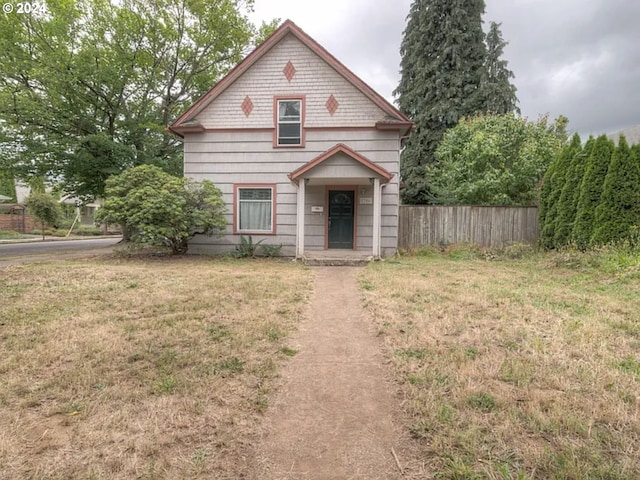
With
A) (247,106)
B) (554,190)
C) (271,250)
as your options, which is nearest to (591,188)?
(554,190)

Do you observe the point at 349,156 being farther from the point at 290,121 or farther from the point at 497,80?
the point at 497,80

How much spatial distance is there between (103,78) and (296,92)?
870cm

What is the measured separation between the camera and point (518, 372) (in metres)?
3.04

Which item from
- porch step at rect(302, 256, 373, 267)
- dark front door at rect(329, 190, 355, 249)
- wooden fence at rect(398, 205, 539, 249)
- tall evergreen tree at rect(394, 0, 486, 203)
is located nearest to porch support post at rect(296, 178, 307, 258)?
porch step at rect(302, 256, 373, 267)

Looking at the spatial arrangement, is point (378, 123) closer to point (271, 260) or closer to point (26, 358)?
point (271, 260)

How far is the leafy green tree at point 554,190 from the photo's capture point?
10.5m

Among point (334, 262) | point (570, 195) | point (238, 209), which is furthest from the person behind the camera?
point (238, 209)

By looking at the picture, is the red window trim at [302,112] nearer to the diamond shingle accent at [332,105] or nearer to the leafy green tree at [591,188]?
the diamond shingle accent at [332,105]

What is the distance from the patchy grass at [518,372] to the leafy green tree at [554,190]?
428 centimetres

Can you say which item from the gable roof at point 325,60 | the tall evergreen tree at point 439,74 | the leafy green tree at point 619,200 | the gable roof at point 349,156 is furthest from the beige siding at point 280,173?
the tall evergreen tree at point 439,74

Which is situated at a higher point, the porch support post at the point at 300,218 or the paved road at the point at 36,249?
the porch support post at the point at 300,218

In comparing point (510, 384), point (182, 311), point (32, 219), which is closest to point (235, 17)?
point (182, 311)

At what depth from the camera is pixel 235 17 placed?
16.7m

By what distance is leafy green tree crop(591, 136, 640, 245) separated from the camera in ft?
29.8
